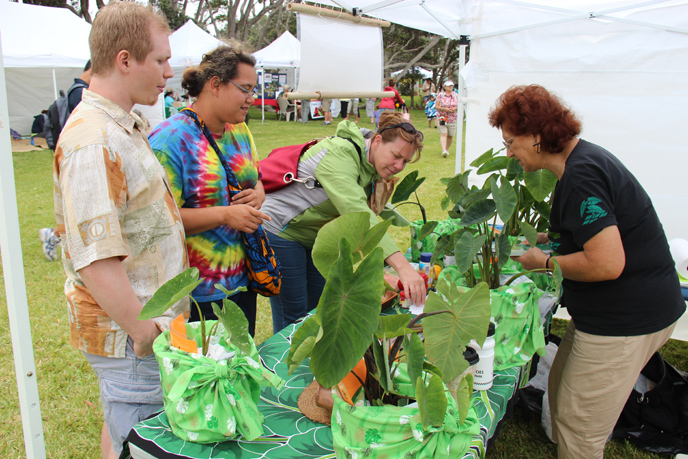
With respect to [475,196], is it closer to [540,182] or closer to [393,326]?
[540,182]

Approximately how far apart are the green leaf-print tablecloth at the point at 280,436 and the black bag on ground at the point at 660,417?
1283 mm

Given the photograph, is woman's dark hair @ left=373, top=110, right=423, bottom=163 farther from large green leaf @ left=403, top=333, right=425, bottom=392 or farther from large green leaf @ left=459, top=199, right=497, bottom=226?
large green leaf @ left=403, top=333, right=425, bottom=392

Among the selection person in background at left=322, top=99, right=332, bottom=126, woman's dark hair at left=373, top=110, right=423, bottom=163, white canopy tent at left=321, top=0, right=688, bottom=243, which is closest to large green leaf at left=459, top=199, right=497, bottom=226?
woman's dark hair at left=373, top=110, right=423, bottom=163

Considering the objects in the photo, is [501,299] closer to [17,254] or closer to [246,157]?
[246,157]

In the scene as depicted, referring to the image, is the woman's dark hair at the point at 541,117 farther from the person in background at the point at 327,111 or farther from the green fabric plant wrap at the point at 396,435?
the person in background at the point at 327,111

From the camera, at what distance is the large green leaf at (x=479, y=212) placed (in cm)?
158

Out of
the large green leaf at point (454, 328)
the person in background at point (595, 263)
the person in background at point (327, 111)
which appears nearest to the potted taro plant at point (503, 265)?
the person in background at point (595, 263)

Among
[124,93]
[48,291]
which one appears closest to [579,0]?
[124,93]

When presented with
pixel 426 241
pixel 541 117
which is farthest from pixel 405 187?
pixel 541 117

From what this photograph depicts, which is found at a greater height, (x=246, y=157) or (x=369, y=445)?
(x=246, y=157)

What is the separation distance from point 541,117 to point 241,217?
99cm

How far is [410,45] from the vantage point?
1051 inches

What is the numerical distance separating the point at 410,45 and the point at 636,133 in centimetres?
2543

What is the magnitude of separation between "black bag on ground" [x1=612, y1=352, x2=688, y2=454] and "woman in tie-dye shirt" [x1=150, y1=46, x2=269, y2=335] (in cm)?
183
